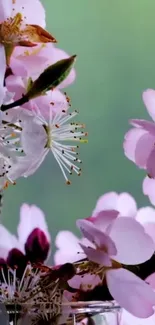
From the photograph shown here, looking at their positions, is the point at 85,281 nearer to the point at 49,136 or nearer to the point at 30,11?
the point at 49,136

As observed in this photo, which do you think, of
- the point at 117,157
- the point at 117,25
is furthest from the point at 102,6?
the point at 117,157

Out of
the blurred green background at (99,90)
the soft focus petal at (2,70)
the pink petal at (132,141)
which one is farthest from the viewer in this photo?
the blurred green background at (99,90)

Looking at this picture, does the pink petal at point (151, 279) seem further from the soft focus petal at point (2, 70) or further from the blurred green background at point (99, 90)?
the blurred green background at point (99, 90)

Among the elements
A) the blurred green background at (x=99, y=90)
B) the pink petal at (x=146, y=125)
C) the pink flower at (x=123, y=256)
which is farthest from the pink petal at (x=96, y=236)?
the blurred green background at (x=99, y=90)

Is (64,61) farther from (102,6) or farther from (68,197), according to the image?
(102,6)

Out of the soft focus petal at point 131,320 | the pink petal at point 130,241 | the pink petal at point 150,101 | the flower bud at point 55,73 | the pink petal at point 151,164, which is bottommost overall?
the soft focus petal at point 131,320
